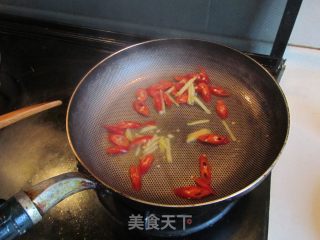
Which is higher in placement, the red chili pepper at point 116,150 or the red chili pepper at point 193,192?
the red chili pepper at point 116,150

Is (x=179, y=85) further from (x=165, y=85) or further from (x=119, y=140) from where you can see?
(x=119, y=140)

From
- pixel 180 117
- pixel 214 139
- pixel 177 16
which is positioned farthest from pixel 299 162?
pixel 177 16

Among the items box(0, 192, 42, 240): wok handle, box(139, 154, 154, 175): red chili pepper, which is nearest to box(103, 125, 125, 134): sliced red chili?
box(139, 154, 154, 175): red chili pepper

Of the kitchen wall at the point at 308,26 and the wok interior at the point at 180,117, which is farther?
the kitchen wall at the point at 308,26

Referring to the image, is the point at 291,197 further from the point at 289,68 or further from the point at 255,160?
the point at 289,68

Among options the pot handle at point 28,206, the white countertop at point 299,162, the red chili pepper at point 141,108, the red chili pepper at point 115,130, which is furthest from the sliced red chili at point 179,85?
the pot handle at point 28,206

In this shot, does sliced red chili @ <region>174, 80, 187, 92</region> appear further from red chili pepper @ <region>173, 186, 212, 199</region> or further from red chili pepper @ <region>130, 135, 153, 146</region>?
red chili pepper @ <region>173, 186, 212, 199</region>

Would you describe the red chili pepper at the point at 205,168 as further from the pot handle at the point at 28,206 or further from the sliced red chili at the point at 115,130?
the pot handle at the point at 28,206
